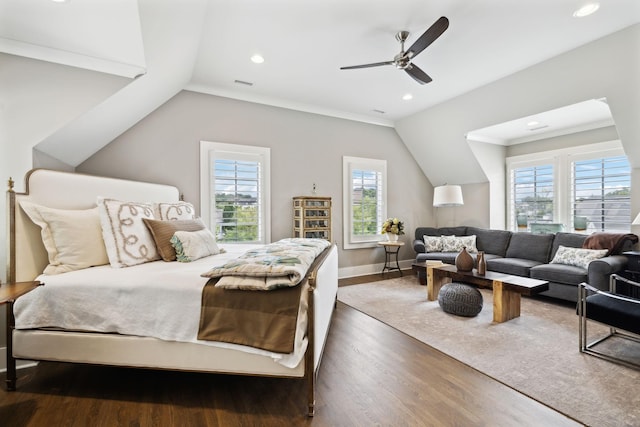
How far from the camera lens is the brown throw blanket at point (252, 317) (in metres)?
1.67

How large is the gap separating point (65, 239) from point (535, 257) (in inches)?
225

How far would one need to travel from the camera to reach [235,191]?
14.0 feet

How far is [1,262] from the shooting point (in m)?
2.13

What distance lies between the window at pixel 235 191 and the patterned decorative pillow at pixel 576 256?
4130 millimetres

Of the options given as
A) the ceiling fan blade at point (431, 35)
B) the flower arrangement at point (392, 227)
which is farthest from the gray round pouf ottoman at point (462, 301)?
the ceiling fan blade at point (431, 35)

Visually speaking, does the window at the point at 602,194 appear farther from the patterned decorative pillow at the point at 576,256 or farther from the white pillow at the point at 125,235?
the white pillow at the point at 125,235

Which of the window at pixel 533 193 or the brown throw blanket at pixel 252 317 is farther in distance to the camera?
the window at pixel 533 193

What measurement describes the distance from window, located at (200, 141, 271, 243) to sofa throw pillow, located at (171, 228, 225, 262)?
5.11 feet

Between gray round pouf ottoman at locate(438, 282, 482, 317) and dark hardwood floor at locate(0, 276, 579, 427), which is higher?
gray round pouf ottoman at locate(438, 282, 482, 317)

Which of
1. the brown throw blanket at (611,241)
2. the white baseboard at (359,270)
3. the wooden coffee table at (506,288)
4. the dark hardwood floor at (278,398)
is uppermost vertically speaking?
the brown throw blanket at (611,241)

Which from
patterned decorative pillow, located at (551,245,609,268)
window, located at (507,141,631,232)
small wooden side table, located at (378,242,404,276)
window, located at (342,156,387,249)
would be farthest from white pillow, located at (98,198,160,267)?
window, located at (507,141,631,232)

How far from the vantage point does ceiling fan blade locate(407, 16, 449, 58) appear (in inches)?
89.9

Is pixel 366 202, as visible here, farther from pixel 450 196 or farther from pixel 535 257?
pixel 535 257

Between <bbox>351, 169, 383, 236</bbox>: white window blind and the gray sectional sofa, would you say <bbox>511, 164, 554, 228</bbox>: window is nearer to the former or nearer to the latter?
the gray sectional sofa
